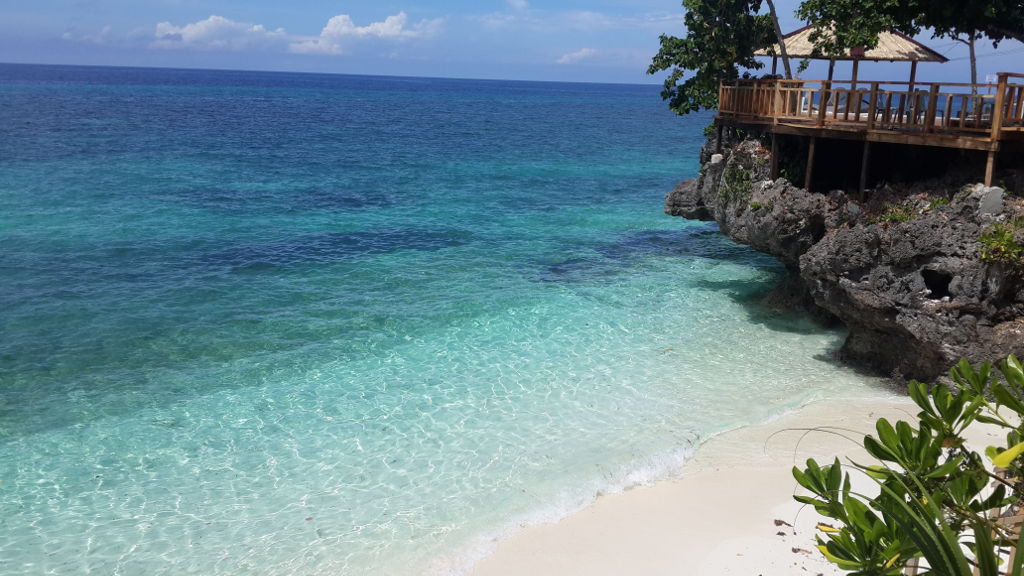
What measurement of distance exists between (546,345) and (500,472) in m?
5.32

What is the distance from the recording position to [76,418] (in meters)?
13.0

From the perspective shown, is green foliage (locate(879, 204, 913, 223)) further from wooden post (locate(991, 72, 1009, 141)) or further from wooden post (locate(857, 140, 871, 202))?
wooden post (locate(991, 72, 1009, 141))

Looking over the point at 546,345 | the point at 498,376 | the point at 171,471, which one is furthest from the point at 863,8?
the point at 171,471

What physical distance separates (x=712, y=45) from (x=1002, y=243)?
34.1ft

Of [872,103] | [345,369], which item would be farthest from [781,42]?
[345,369]

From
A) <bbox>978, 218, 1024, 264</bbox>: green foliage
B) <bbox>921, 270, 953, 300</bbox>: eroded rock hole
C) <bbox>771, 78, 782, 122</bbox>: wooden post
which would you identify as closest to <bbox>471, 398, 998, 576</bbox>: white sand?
<bbox>921, 270, 953, 300</bbox>: eroded rock hole

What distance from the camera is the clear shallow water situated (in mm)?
10367

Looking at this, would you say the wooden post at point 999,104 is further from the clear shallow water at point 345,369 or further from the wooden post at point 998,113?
Result: the clear shallow water at point 345,369

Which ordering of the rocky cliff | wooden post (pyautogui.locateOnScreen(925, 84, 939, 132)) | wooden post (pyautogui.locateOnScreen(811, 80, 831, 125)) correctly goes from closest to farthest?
the rocky cliff
wooden post (pyautogui.locateOnScreen(925, 84, 939, 132))
wooden post (pyautogui.locateOnScreen(811, 80, 831, 125))

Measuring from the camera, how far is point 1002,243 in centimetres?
1266

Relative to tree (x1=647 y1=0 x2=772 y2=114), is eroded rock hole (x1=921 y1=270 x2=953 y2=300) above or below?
below

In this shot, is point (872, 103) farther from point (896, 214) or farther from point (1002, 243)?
point (1002, 243)

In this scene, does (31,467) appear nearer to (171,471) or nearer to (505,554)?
(171,471)

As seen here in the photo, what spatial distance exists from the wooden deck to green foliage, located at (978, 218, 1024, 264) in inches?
40.7
